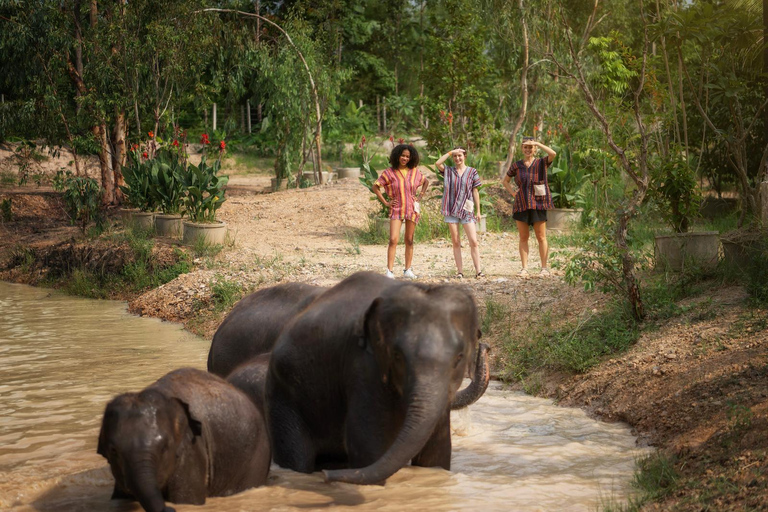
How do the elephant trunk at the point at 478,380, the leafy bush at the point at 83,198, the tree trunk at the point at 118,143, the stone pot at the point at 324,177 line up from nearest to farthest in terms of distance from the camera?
1. the elephant trunk at the point at 478,380
2. the leafy bush at the point at 83,198
3. the tree trunk at the point at 118,143
4. the stone pot at the point at 324,177

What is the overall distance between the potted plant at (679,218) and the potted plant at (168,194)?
30.3 feet

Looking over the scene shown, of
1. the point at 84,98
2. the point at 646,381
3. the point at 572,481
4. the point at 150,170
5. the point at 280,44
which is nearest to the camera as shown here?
the point at 572,481

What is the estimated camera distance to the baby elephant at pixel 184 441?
4.18 meters

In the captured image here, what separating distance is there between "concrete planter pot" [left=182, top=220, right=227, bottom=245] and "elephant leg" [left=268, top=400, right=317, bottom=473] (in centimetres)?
1026

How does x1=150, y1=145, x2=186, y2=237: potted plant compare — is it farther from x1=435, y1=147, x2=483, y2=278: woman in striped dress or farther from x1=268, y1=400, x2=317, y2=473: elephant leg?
x1=268, y1=400, x2=317, y2=473: elephant leg

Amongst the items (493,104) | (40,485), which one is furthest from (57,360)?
(493,104)

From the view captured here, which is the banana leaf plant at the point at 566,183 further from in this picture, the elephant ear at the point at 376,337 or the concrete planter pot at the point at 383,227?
the elephant ear at the point at 376,337

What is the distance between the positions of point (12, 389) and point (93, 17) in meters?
14.3

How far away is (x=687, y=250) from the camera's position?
962 centimetres

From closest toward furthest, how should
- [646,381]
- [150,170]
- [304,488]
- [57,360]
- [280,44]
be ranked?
[304,488] < [646,381] < [57,360] < [150,170] < [280,44]

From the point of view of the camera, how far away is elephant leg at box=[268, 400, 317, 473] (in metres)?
5.27

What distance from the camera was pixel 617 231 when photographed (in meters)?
8.55

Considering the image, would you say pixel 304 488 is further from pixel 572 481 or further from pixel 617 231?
pixel 617 231

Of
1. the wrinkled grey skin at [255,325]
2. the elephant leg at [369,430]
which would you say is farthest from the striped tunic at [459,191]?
the elephant leg at [369,430]
